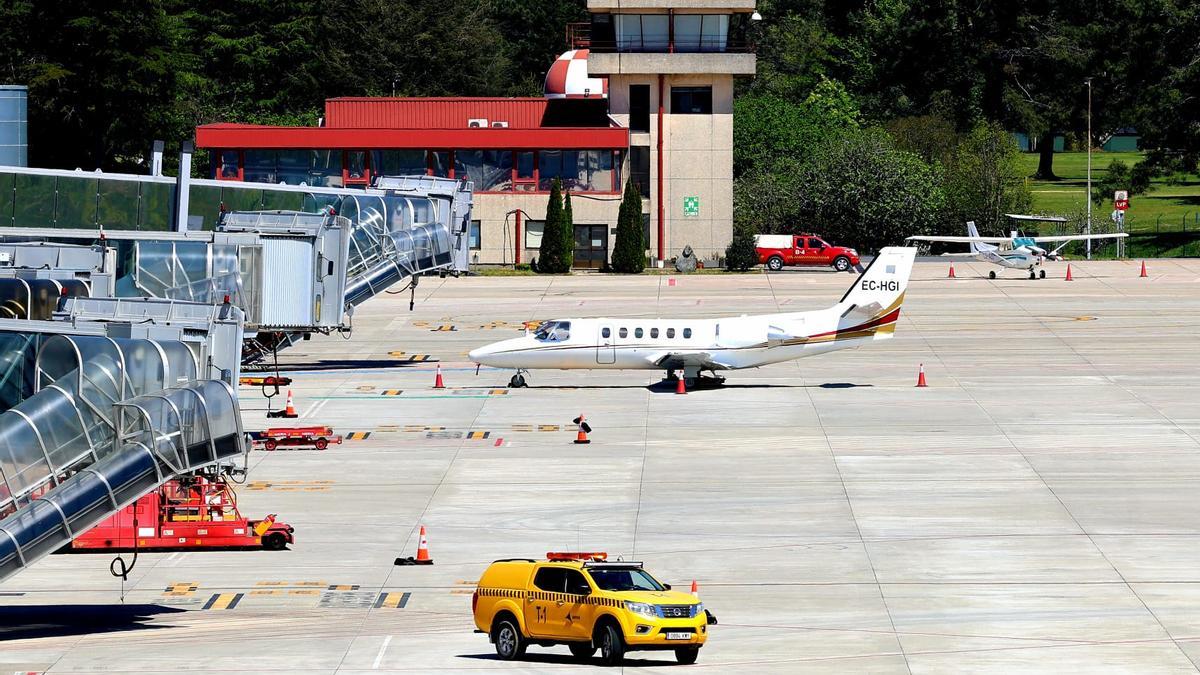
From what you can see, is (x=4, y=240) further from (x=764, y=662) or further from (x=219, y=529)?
(x=764, y=662)

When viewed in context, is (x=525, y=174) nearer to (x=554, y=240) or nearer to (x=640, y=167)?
(x=554, y=240)

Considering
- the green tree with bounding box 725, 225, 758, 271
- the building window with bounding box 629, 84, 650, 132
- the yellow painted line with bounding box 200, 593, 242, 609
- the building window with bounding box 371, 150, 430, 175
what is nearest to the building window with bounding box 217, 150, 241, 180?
the building window with bounding box 371, 150, 430, 175

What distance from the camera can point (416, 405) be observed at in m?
60.2

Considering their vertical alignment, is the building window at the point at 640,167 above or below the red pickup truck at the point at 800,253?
above

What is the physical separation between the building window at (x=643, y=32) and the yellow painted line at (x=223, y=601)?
245ft

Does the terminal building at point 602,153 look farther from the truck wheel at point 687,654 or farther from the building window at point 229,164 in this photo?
the truck wheel at point 687,654

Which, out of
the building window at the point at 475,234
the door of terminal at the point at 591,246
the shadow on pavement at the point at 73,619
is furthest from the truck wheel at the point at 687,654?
the building window at the point at 475,234

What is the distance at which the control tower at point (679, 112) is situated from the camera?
106 m

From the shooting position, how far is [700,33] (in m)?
106

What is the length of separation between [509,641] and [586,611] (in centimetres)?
160

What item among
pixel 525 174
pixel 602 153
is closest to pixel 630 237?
pixel 602 153

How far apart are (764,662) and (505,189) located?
3126 inches

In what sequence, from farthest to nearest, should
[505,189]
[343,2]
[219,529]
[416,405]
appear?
[343,2], [505,189], [416,405], [219,529]

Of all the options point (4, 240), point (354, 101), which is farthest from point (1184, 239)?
point (4, 240)
